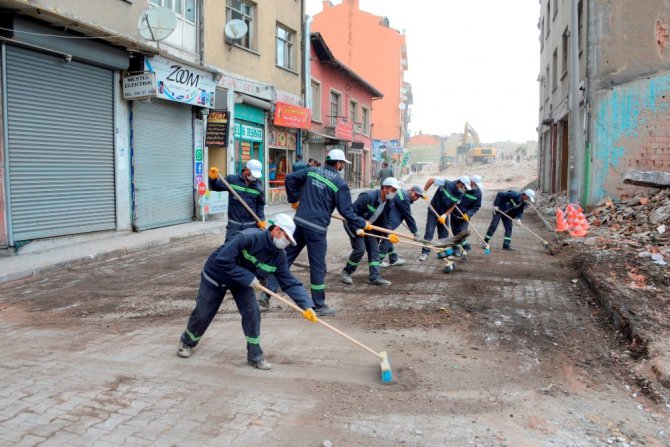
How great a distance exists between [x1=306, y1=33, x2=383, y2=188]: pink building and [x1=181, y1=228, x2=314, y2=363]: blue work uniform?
57.5 ft

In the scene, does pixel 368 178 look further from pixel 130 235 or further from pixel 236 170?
pixel 130 235

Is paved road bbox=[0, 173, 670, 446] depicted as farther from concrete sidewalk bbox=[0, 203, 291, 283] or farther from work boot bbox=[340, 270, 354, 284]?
concrete sidewalk bbox=[0, 203, 291, 283]

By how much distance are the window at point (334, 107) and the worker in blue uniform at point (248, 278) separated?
69.7 feet

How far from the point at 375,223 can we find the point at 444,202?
6.59 ft

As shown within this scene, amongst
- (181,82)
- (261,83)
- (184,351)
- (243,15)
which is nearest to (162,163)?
(181,82)

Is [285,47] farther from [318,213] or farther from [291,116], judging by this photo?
[318,213]

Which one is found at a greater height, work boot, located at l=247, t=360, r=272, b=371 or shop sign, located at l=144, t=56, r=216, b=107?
shop sign, located at l=144, t=56, r=216, b=107

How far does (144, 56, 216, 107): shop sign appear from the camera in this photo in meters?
11.7

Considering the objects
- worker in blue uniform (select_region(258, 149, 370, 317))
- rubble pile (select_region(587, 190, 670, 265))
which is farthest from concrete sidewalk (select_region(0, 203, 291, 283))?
rubble pile (select_region(587, 190, 670, 265))

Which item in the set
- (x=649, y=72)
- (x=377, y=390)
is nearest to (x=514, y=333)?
(x=377, y=390)

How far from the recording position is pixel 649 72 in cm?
1368

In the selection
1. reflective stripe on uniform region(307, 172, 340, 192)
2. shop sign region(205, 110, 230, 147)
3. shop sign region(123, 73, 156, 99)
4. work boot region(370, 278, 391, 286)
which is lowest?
work boot region(370, 278, 391, 286)

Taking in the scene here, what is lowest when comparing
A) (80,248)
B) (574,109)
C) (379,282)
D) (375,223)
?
(379,282)

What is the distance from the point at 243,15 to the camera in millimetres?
16328
